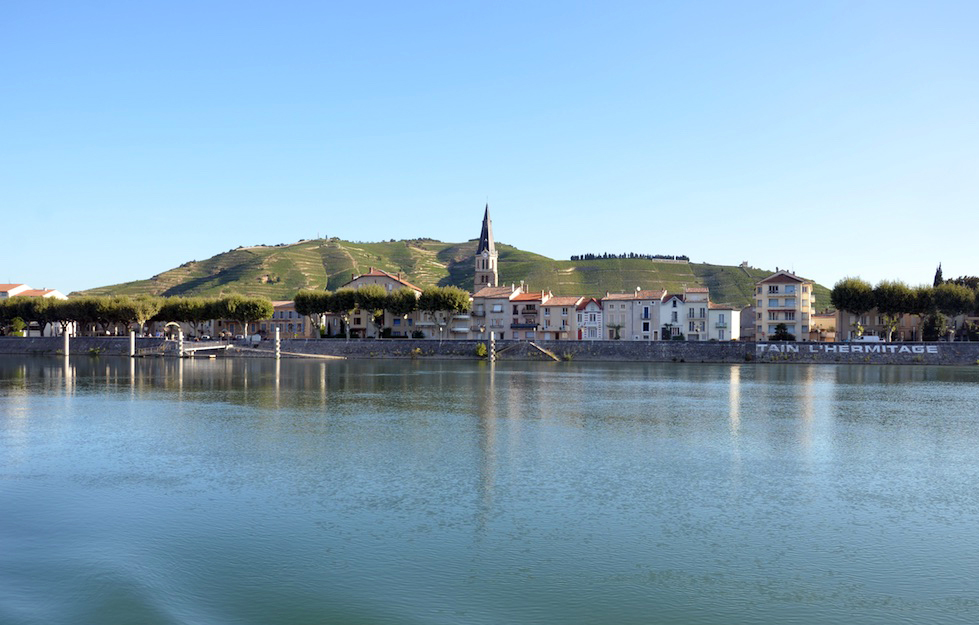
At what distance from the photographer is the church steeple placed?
137500 mm

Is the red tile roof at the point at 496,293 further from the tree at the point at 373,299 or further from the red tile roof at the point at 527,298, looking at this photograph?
the tree at the point at 373,299

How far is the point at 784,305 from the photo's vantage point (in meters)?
108

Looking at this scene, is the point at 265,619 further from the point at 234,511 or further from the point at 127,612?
the point at 234,511

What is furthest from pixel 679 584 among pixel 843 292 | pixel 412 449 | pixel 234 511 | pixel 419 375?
pixel 843 292

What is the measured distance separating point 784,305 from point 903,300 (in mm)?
15736

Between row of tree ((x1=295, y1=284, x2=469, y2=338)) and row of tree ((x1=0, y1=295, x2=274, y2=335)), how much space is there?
7.74 meters

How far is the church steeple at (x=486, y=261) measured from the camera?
Answer: 138m

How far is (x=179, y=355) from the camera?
4259 inches

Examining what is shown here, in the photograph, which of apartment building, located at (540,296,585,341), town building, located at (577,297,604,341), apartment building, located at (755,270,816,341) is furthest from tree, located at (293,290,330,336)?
apartment building, located at (755,270,816,341)

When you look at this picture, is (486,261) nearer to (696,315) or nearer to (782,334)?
(696,315)

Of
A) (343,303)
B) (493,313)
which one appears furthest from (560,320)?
(343,303)

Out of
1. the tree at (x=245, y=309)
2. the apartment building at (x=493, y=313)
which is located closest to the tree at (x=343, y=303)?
the tree at (x=245, y=309)

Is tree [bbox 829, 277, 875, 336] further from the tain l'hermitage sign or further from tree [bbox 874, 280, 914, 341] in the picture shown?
the tain l'hermitage sign

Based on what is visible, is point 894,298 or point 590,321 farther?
point 590,321
